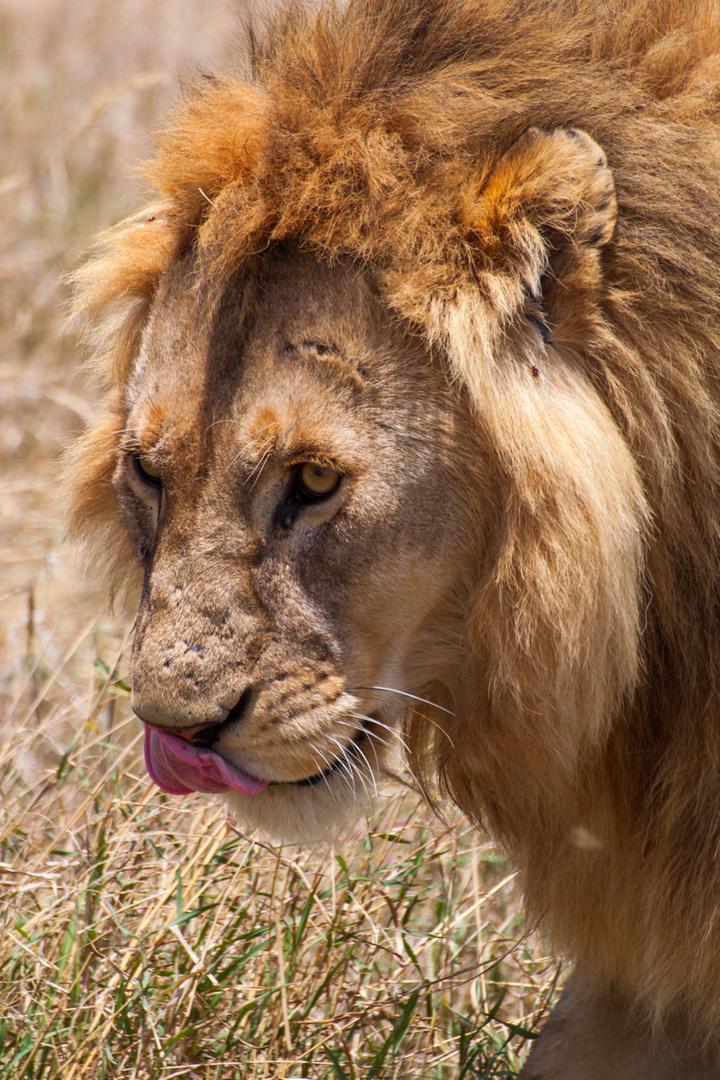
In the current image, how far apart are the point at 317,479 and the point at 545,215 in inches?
23.5

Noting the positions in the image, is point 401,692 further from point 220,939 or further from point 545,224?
point 220,939

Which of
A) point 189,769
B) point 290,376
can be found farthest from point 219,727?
point 290,376

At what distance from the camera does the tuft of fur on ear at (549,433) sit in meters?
2.13

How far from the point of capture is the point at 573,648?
219 centimetres

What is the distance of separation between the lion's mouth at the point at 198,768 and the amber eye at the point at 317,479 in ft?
1.56

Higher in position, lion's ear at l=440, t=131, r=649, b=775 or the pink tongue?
lion's ear at l=440, t=131, r=649, b=775

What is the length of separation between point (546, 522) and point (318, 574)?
A: 1.33 ft

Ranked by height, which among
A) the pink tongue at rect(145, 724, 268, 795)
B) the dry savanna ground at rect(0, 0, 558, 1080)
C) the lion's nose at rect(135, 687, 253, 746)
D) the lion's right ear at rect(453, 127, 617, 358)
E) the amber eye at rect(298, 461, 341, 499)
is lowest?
the dry savanna ground at rect(0, 0, 558, 1080)

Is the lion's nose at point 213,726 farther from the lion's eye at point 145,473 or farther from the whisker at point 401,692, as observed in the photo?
the lion's eye at point 145,473

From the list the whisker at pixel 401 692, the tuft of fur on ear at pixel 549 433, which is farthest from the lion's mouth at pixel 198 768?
the tuft of fur on ear at pixel 549 433

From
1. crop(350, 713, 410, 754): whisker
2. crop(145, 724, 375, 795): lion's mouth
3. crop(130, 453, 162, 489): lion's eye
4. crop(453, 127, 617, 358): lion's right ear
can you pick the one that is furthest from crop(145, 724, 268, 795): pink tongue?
crop(453, 127, 617, 358): lion's right ear

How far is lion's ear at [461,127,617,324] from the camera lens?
2.10 m

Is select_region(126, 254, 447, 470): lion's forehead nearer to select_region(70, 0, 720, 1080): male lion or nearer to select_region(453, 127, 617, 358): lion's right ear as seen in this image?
select_region(70, 0, 720, 1080): male lion

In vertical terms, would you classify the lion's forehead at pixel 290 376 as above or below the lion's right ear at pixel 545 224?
below
